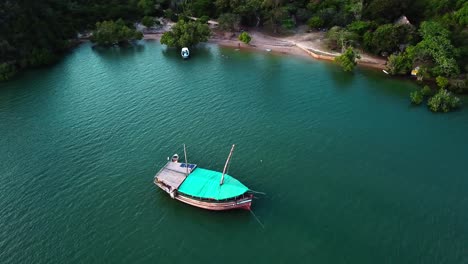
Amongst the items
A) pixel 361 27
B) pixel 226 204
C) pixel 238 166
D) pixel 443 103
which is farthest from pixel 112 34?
pixel 443 103

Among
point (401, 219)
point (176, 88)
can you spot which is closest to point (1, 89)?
point (176, 88)

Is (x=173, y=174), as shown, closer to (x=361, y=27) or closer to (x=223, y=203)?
(x=223, y=203)

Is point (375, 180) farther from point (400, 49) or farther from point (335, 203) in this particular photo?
point (400, 49)

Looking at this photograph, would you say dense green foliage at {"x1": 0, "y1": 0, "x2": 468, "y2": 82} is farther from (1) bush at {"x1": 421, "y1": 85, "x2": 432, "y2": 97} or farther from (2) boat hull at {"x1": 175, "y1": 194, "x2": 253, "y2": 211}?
(2) boat hull at {"x1": 175, "y1": 194, "x2": 253, "y2": 211}

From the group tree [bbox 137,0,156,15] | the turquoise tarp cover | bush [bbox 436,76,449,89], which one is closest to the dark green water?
the turquoise tarp cover

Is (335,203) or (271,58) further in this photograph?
(271,58)

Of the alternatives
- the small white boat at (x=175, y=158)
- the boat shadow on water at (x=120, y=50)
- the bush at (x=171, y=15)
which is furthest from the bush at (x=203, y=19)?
the small white boat at (x=175, y=158)
